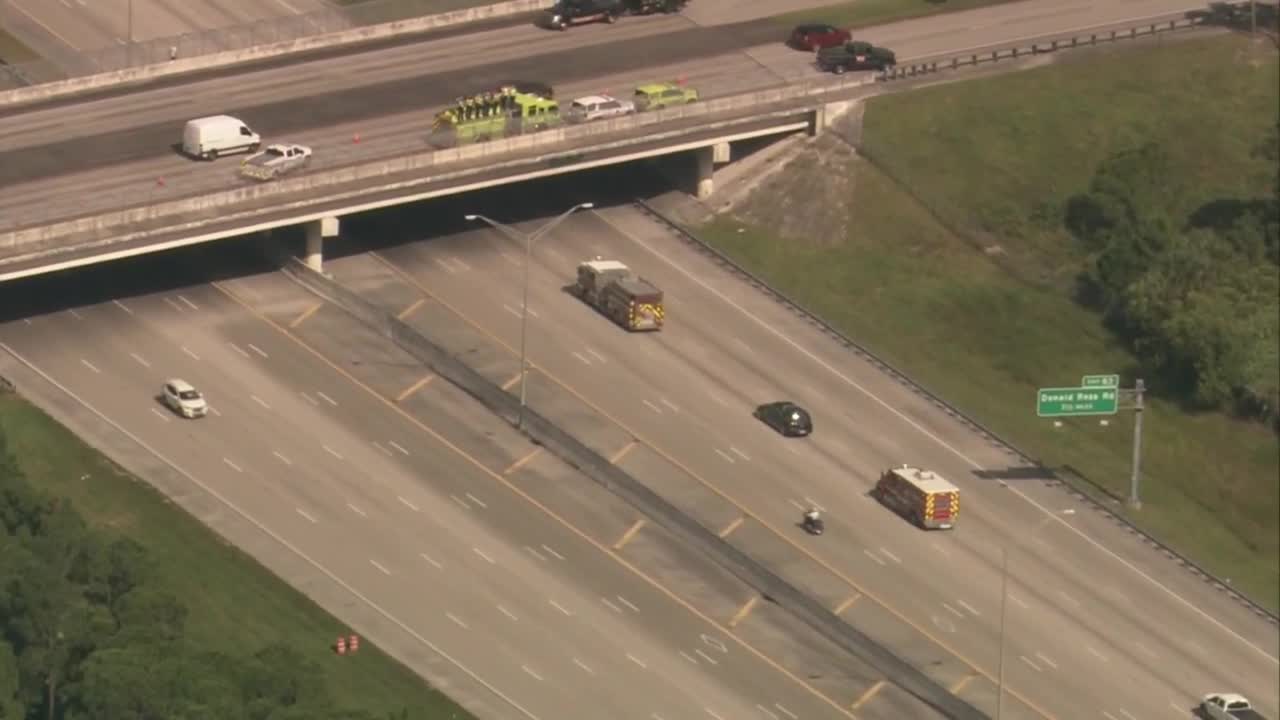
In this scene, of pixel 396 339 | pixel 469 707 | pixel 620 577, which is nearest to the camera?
pixel 469 707

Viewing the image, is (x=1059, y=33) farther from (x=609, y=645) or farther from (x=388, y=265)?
(x=609, y=645)

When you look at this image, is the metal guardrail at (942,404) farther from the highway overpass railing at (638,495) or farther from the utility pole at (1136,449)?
the highway overpass railing at (638,495)

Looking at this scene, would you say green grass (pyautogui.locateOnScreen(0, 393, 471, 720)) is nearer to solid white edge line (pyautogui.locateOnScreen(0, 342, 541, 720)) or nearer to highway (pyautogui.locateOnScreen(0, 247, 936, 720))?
highway (pyautogui.locateOnScreen(0, 247, 936, 720))

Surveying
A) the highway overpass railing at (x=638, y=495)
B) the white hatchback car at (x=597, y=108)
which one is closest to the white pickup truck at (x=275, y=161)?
the highway overpass railing at (x=638, y=495)

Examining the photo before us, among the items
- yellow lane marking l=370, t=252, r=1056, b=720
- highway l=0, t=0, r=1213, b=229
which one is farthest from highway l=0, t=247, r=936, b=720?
highway l=0, t=0, r=1213, b=229

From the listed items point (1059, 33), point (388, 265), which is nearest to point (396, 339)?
point (388, 265)
